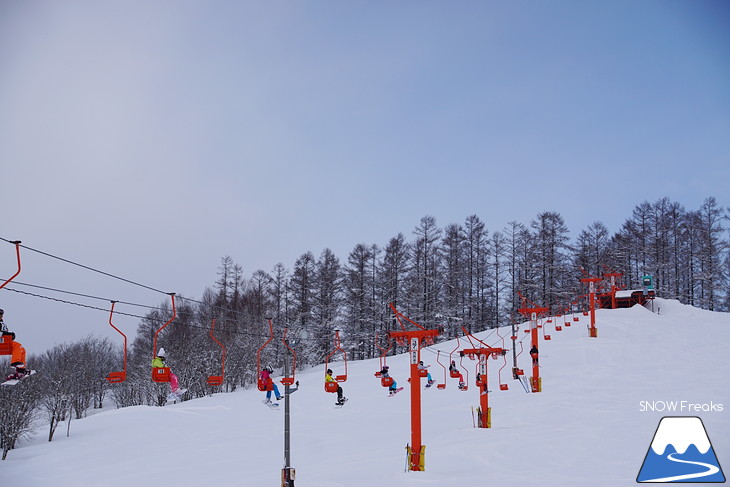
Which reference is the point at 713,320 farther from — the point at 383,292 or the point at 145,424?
the point at 145,424

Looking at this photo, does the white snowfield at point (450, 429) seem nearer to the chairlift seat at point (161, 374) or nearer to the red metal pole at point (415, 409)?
the red metal pole at point (415, 409)

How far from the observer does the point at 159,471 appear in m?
20.5

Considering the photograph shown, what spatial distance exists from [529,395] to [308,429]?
35.4ft

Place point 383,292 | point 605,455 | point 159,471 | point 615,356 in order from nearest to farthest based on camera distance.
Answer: point 605,455 < point 159,471 < point 615,356 < point 383,292

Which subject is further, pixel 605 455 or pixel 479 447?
pixel 479 447

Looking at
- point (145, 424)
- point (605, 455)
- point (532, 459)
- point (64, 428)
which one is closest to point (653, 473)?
point (605, 455)
